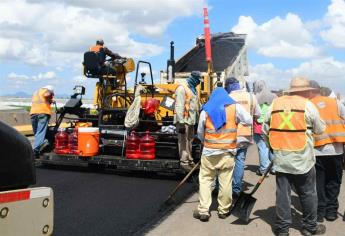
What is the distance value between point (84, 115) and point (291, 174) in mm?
6234

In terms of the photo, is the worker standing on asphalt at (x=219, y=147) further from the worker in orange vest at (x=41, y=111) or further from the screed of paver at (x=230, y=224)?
the worker in orange vest at (x=41, y=111)

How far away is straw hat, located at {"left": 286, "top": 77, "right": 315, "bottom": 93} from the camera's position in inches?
206

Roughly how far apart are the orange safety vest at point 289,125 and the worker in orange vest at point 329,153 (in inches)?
27.5

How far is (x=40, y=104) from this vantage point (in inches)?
382

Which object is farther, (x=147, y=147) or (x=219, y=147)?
(x=147, y=147)

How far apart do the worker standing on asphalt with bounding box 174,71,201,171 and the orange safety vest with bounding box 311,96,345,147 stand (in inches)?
102

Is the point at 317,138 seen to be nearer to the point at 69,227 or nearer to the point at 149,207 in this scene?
the point at 149,207

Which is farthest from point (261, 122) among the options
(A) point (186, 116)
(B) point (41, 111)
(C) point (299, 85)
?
(B) point (41, 111)

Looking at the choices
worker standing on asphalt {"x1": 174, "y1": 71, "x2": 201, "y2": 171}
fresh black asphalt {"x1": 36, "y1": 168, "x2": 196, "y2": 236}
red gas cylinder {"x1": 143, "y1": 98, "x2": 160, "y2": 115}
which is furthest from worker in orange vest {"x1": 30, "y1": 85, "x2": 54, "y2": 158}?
worker standing on asphalt {"x1": 174, "y1": 71, "x2": 201, "y2": 171}

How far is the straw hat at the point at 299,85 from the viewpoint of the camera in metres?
5.23

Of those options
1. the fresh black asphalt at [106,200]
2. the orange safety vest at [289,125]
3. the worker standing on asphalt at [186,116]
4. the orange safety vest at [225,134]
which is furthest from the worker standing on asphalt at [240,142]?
the orange safety vest at [289,125]

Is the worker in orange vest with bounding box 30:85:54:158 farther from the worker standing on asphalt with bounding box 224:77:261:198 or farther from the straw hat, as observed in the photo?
the straw hat

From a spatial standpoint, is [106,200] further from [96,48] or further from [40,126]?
[96,48]

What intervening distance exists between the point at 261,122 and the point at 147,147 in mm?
2265
